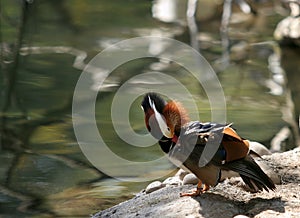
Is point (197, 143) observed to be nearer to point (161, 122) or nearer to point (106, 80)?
point (161, 122)

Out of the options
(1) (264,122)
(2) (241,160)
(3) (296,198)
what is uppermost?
(2) (241,160)

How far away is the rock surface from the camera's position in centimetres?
343

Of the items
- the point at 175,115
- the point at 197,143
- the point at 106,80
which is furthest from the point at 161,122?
the point at 106,80

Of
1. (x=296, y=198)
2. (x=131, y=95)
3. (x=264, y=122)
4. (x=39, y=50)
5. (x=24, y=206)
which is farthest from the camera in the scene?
(x=39, y=50)

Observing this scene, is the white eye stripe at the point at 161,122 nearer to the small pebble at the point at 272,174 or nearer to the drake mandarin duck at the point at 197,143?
the drake mandarin duck at the point at 197,143

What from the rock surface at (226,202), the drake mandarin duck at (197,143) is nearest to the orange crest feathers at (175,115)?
the drake mandarin duck at (197,143)

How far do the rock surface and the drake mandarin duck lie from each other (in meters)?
0.12

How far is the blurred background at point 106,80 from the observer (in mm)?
5082

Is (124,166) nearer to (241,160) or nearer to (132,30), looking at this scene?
(241,160)

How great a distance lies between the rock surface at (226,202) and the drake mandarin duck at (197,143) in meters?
0.12

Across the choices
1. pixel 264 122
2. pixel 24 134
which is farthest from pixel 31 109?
pixel 264 122

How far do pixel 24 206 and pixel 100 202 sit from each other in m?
0.47

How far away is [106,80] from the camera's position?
7.77m

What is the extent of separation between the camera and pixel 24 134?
6141 mm
